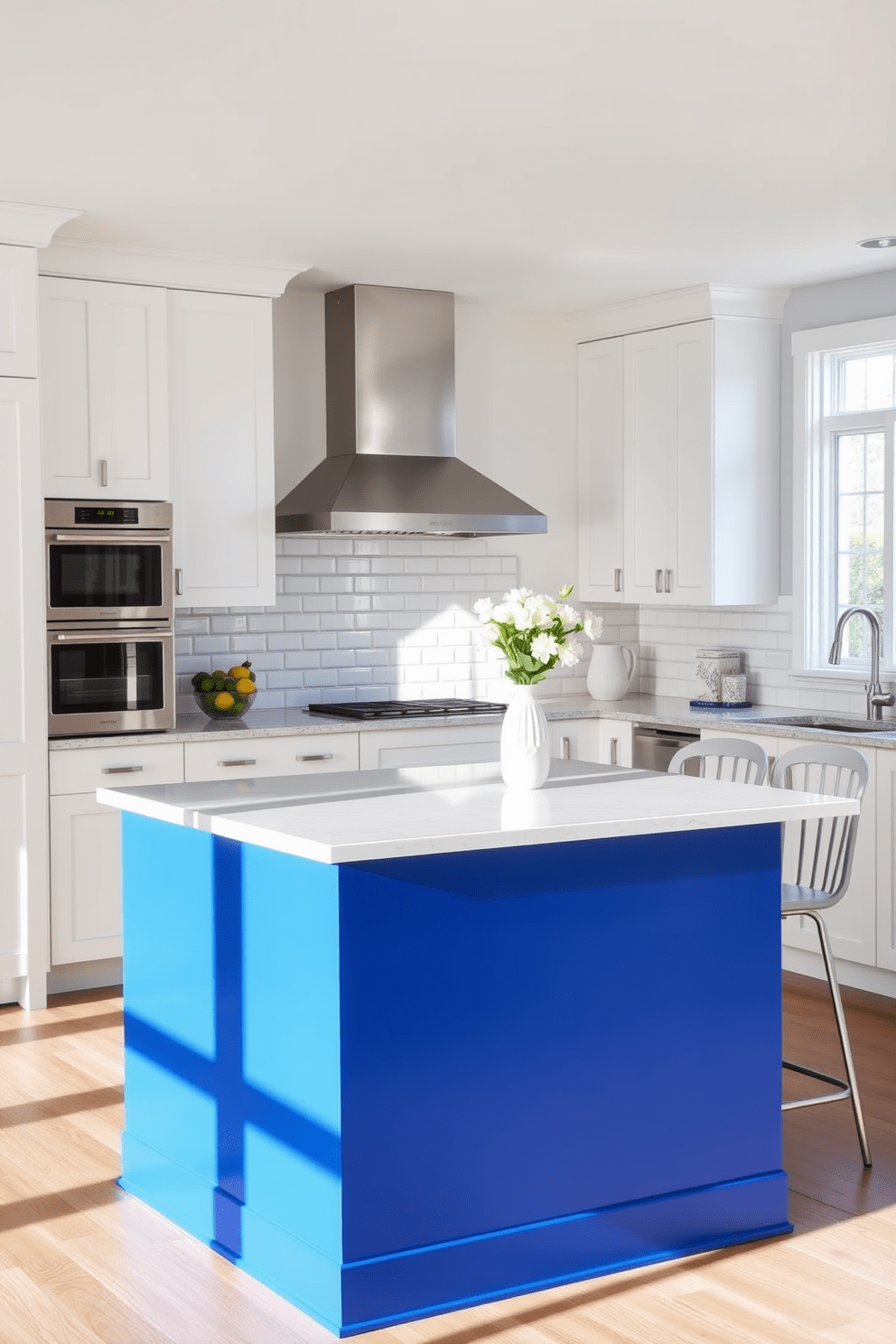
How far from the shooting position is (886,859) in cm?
511

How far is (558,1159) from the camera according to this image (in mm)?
3078

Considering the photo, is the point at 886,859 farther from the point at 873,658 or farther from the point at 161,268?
the point at 161,268

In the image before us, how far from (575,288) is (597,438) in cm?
79

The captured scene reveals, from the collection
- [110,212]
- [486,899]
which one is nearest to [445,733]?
[110,212]

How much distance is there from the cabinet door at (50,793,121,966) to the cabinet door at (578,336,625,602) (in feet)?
8.49

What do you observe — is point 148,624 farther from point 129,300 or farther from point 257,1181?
point 257,1181

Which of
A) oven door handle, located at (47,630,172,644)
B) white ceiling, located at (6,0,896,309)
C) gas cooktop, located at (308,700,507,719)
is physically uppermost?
white ceiling, located at (6,0,896,309)

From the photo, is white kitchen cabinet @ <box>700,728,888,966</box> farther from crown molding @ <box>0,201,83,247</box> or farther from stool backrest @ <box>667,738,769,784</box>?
crown molding @ <box>0,201,83,247</box>

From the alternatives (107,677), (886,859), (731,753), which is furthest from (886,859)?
(107,677)

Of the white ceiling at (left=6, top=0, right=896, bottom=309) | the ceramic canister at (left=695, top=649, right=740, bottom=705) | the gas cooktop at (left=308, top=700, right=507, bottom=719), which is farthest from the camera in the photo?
the ceramic canister at (left=695, top=649, right=740, bottom=705)

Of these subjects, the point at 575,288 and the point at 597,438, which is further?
the point at 597,438

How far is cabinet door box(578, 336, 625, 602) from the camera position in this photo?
6.67 metres

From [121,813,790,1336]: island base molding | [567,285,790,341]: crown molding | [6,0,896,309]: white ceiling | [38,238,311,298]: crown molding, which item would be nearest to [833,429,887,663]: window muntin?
[567,285,790,341]: crown molding

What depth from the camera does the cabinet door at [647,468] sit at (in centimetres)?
642
